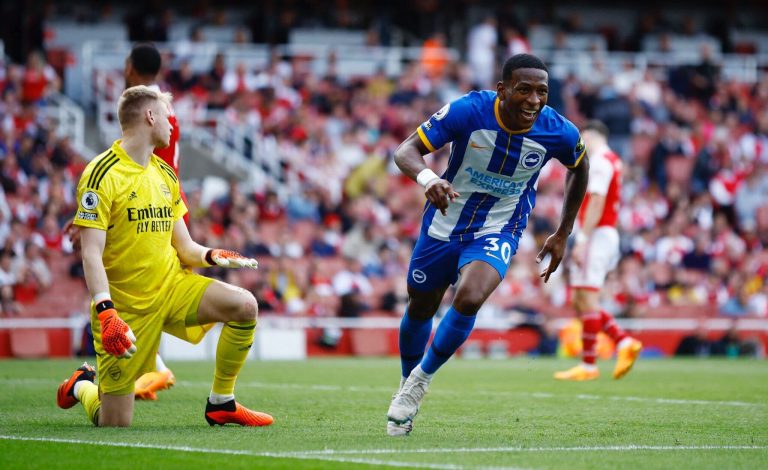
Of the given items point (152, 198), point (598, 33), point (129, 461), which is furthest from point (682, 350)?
point (129, 461)

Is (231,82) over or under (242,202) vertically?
over

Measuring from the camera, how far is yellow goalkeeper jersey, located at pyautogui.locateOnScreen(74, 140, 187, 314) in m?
7.74

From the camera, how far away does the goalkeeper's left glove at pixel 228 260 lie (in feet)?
25.3

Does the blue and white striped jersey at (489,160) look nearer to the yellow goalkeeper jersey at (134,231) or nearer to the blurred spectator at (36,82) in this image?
the yellow goalkeeper jersey at (134,231)

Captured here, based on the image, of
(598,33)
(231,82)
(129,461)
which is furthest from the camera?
(598,33)

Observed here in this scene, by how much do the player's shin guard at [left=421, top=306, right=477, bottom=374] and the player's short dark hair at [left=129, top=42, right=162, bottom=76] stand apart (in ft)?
12.0

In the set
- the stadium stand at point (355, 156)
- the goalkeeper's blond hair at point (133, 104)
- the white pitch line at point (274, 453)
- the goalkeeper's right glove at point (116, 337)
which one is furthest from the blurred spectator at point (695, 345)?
the goalkeeper's right glove at point (116, 337)

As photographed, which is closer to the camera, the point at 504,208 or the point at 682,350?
the point at 504,208

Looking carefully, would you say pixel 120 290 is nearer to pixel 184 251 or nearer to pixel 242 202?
pixel 184 251

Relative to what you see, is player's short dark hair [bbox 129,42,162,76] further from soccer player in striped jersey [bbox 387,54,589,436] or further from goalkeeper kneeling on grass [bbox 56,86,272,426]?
soccer player in striped jersey [bbox 387,54,589,436]

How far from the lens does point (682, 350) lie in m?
22.1

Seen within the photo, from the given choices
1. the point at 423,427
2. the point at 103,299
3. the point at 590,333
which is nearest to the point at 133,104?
the point at 103,299

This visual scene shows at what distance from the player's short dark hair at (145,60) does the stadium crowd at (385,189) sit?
8848mm

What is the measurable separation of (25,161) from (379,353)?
6361mm
